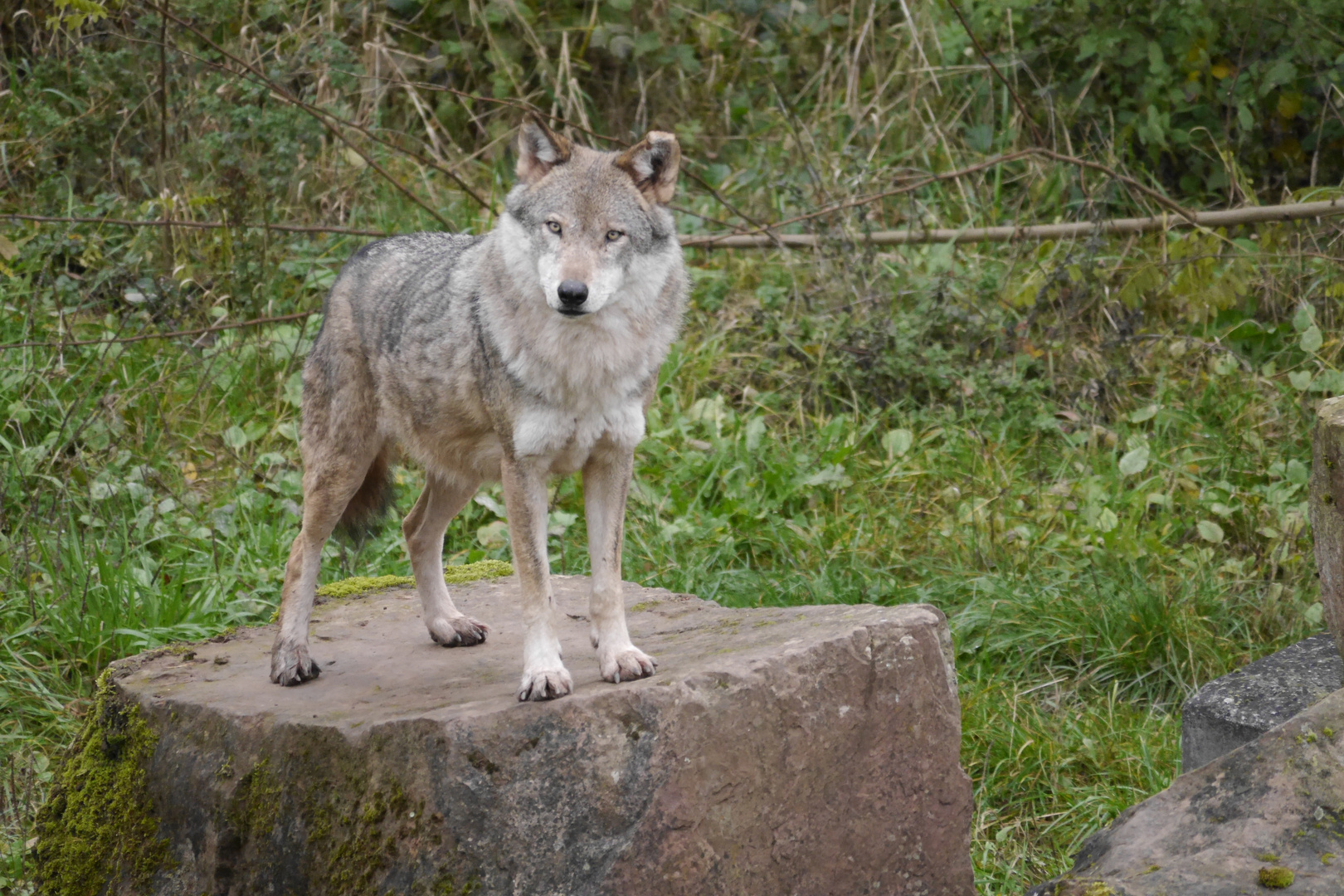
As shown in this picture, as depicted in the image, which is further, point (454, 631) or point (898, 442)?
point (898, 442)

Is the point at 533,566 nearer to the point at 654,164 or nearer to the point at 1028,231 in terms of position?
the point at 654,164

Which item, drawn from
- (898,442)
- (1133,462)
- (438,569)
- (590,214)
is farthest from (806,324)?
(590,214)

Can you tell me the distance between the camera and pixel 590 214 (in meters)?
3.30

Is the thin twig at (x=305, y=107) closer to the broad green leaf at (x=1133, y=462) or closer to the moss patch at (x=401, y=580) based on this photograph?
the moss patch at (x=401, y=580)

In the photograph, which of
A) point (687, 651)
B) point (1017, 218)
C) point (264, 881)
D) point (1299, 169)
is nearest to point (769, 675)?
point (687, 651)

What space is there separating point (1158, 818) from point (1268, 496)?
11.6 ft

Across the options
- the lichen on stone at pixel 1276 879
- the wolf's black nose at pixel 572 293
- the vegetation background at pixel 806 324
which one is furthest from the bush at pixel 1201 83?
the lichen on stone at pixel 1276 879

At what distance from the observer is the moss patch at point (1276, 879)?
7.56ft

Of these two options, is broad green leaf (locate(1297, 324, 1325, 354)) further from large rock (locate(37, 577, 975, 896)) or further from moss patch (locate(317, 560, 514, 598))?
moss patch (locate(317, 560, 514, 598))

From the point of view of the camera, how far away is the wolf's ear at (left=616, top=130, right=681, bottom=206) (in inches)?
136

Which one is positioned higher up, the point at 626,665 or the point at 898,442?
the point at 626,665

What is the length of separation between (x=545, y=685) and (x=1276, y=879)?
5.72 feet

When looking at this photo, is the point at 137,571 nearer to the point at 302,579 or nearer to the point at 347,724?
the point at 302,579

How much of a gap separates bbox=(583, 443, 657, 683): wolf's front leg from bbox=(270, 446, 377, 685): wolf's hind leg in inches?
34.1
